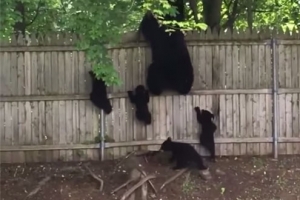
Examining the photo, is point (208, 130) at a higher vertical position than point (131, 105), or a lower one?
lower

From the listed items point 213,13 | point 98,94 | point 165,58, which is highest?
point 213,13

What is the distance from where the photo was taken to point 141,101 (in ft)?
29.9

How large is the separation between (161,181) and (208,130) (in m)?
1.32

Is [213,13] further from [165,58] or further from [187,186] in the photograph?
[187,186]

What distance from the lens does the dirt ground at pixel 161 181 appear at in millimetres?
8109

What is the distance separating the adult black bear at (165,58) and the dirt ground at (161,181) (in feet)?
3.90

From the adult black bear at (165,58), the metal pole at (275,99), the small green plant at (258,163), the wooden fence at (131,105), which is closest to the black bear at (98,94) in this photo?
the wooden fence at (131,105)

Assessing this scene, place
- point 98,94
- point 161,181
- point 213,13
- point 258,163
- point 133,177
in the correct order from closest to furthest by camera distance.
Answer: point 133,177, point 161,181, point 98,94, point 258,163, point 213,13

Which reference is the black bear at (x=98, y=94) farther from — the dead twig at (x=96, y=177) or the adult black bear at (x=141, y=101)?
the dead twig at (x=96, y=177)

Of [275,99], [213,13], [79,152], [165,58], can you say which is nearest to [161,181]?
[79,152]

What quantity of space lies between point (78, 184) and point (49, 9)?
4396mm

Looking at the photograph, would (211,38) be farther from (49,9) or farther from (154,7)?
(49,9)

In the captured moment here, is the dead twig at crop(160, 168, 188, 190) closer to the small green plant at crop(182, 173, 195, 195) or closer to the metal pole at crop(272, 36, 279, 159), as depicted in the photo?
the small green plant at crop(182, 173, 195, 195)

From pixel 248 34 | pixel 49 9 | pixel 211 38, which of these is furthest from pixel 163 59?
pixel 49 9
